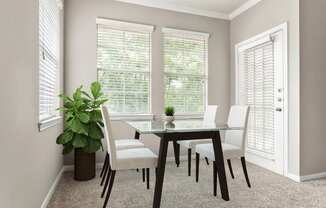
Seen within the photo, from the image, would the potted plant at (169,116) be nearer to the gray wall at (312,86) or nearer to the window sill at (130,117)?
the window sill at (130,117)

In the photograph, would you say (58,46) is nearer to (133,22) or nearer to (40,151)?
(133,22)

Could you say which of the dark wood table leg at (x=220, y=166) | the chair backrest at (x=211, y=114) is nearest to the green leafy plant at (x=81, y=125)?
the dark wood table leg at (x=220, y=166)

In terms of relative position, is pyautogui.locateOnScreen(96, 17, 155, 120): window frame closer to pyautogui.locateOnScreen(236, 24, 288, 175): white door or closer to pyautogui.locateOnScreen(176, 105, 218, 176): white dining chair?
pyautogui.locateOnScreen(176, 105, 218, 176): white dining chair

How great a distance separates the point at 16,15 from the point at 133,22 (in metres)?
2.32

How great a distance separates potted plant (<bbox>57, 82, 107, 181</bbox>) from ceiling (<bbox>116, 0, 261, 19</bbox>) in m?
1.95

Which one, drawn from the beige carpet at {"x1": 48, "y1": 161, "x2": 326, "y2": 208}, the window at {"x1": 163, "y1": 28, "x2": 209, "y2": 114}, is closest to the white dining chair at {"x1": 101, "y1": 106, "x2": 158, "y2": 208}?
the beige carpet at {"x1": 48, "y1": 161, "x2": 326, "y2": 208}

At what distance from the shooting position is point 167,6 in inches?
149

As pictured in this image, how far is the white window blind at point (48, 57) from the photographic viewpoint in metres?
2.12

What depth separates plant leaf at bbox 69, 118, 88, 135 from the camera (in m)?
2.62

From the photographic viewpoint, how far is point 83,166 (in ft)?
9.32

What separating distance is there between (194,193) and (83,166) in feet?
5.02

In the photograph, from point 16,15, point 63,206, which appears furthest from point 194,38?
point 63,206

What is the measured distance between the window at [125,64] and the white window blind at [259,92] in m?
1.82

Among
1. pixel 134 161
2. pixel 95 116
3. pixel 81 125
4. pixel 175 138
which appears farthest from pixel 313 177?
pixel 81 125
